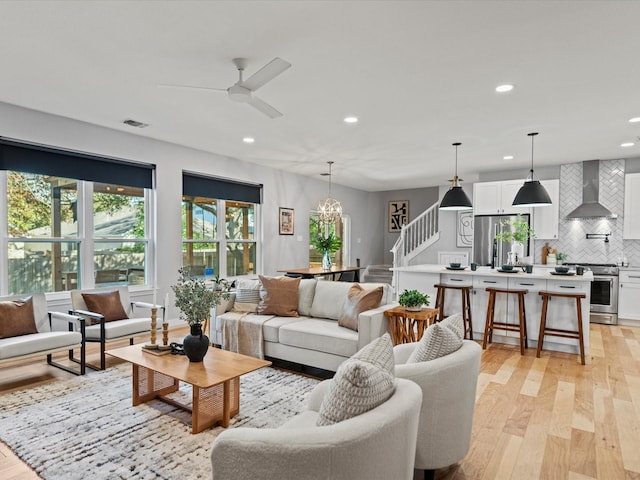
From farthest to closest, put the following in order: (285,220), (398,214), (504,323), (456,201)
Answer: (398,214), (285,220), (456,201), (504,323)

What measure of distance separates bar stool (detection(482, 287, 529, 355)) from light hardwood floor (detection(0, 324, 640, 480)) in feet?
0.66

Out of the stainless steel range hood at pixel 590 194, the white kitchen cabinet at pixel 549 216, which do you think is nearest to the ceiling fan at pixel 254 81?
the white kitchen cabinet at pixel 549 216

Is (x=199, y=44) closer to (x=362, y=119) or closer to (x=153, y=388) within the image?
(x=362, y=119)

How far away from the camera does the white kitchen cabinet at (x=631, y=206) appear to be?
6227mm

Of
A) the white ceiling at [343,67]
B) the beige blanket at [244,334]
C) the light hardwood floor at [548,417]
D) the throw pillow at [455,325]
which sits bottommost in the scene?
the light hardwood floor at [548,417]

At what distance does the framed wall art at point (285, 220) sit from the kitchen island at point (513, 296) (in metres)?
3.01

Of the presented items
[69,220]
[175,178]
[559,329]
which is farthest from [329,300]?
[69,220]

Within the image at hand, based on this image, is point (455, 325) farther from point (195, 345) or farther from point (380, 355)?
point (195, 345)

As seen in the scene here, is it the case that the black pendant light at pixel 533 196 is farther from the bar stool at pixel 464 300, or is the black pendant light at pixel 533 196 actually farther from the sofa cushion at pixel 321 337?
the sofa cushion at pixel 321 337

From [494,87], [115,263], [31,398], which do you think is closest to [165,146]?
[115,263]

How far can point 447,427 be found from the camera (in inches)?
76.4

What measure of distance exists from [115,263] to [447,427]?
474 centimetres

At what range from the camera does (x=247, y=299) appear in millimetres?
4418

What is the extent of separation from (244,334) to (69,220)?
269cm
